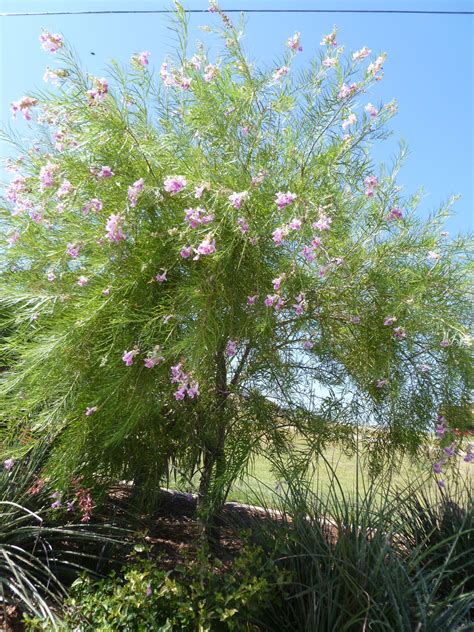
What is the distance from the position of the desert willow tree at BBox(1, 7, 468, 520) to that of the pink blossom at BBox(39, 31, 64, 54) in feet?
0.04

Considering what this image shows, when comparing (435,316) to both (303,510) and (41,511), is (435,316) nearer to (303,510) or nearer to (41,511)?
(303,510)

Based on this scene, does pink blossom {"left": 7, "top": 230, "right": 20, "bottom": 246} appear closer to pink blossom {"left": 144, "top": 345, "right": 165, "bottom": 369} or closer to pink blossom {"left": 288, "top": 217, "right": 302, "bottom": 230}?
pink blossom {"left": 144, "top": 345, "right": 165, "bottom": 369}

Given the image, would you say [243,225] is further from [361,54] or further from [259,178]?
[361,54]

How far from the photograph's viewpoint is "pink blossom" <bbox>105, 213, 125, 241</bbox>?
2.56 meters

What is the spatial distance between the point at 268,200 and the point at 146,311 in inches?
33.2

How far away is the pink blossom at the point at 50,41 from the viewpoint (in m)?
2.84

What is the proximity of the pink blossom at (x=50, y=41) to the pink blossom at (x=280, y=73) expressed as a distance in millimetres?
1111

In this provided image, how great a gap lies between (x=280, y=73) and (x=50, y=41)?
1191mm

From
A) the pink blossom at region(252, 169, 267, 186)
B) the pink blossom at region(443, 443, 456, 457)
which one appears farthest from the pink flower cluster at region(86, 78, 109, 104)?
the pink blossom at region(443, 443, 456, 457)

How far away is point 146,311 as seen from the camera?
2914 millimetres

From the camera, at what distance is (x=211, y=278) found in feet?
9.07

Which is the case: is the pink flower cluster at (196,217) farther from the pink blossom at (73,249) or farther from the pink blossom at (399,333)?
the pink blossom at (399,333)

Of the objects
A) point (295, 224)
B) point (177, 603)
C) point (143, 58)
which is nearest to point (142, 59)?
point (143, 58)

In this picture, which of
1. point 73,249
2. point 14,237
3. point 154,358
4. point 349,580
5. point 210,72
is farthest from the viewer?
point 14,237
